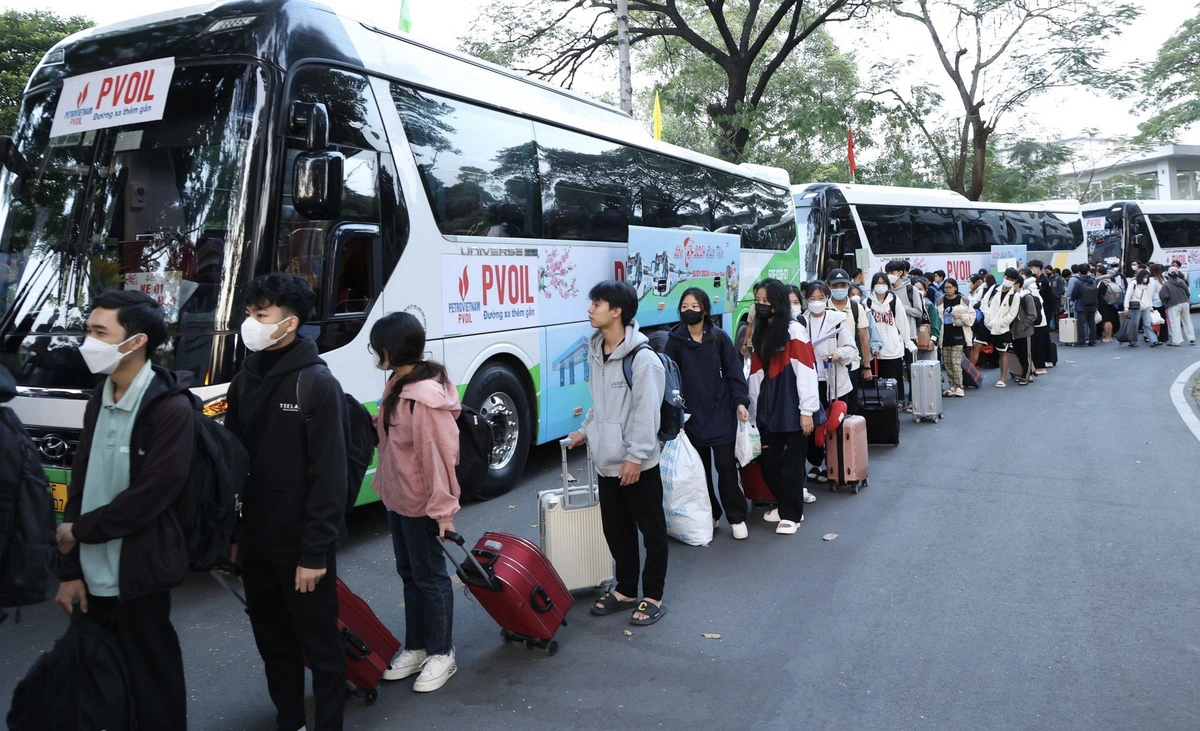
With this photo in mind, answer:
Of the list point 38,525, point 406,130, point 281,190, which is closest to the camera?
point 38,525

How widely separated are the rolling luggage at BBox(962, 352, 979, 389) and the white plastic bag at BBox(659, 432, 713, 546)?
8445 millimetres

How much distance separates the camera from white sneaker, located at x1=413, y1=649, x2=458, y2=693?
4.04 m

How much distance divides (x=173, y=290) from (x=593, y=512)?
2713mm

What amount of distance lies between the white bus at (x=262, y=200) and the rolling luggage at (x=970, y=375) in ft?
25.9

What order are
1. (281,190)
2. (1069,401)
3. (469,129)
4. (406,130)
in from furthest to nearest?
(1069,401) → (469,129) → (406,130) → (281,190)

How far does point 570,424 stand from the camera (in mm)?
8656

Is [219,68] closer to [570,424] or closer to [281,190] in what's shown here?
[281,190]

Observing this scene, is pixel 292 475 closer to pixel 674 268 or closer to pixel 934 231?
pixel 674 268

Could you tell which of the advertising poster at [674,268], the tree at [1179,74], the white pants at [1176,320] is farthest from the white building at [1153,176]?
the advertising poster at [674,268]

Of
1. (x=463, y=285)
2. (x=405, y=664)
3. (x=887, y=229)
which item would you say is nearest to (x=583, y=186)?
(x=463, y=285)

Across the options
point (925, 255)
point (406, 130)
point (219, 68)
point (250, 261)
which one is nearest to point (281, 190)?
point (250, 261)

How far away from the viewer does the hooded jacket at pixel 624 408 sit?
4.58 meters

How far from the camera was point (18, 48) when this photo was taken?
58.0 feet

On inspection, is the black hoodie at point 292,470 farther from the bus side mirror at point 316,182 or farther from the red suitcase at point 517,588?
the bus side mirror at point 316,182
